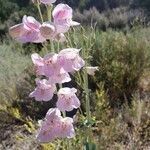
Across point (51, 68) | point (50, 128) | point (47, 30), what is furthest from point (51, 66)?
point (50, 128)

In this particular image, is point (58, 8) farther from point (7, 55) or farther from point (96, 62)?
point (7, 55)

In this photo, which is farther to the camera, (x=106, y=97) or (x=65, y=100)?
(x=106, y=97)

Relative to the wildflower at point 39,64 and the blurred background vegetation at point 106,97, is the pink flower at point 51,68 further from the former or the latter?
the blurred background vegetation at point 106,97

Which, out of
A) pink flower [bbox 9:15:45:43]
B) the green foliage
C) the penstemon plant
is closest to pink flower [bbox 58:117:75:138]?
the penstemon plant

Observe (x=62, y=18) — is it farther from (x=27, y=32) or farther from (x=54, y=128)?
(x=54, y=128)

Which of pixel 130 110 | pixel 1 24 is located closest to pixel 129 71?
pixel 130 110

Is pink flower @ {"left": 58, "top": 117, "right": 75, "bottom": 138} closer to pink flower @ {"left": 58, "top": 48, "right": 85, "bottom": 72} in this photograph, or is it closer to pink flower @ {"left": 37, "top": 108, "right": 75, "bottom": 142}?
pink flower @ {"left": 37, "top": 108, "right": 75, "bottom": 142}

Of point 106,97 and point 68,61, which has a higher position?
point 68,61
